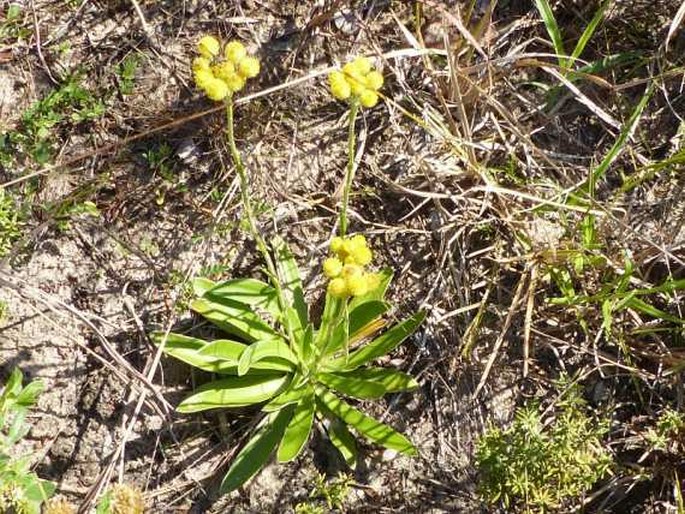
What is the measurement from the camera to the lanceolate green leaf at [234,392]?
3.22 m

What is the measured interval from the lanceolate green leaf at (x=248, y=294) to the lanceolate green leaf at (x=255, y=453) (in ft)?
1.39

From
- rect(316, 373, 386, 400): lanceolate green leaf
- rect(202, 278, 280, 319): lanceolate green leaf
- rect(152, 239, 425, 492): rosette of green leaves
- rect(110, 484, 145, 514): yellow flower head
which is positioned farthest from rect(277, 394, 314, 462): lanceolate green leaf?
rect(110, 484, 145, 514): yellow flower head

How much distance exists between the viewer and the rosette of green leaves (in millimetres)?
3221

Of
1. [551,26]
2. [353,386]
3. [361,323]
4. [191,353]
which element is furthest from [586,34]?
[191,353]

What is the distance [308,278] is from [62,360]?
108cm

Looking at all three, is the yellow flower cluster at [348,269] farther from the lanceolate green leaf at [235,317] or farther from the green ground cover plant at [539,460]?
the green ground cover plant at [539,460]

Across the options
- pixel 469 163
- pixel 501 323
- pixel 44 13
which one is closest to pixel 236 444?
pixel 501 323

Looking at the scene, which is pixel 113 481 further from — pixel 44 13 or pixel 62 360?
pixel 44 13

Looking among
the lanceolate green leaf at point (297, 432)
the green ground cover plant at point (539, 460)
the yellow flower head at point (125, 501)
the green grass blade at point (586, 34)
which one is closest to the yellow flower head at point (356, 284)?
the lanceolate green leaf at point (297, 432)

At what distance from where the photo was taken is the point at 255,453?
3273 mm

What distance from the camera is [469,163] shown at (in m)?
3.52

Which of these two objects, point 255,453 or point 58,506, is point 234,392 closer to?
point 255,453

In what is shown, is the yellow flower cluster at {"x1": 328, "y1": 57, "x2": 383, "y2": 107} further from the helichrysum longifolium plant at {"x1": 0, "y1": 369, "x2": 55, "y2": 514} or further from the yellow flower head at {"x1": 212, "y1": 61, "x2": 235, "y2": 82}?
the helichrysum longifolium plant at {"x1": 0, "y1": 369, "x2": 55, "y2": 514}

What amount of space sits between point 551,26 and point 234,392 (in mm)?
2069
